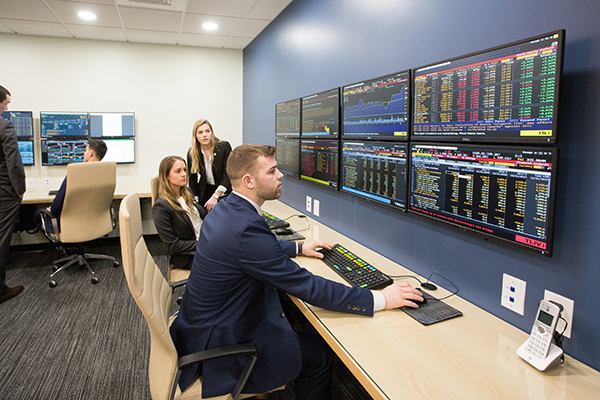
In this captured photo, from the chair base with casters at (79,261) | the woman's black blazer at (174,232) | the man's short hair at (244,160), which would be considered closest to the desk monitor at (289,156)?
the woman's black blazer at (174,232)

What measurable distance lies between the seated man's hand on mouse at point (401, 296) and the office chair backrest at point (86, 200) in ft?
9.34

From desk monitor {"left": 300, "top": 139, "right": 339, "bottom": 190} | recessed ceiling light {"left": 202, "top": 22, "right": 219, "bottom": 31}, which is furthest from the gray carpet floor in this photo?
recessed ceiling light {"left": 202, "top": 22, "right": 219, "bottom": 31}

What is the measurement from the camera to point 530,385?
986mm

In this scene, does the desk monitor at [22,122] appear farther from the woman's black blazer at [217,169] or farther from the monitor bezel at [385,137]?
the monitor bezel at [385,137]

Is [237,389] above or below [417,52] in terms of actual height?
below

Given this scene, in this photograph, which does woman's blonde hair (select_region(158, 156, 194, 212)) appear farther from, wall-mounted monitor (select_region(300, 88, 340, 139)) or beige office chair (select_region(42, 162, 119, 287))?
beige office chair (select_region(42, 162, 119, 287))

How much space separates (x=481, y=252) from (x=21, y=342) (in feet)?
9.03

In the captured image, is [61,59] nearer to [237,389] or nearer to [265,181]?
[265,181]

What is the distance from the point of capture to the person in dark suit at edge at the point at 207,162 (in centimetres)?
351

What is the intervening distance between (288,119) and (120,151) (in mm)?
2477

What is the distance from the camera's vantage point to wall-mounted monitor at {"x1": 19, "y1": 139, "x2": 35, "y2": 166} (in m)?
4.19

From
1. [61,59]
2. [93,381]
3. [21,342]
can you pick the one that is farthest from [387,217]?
[61,59]

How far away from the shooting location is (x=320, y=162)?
2.56m

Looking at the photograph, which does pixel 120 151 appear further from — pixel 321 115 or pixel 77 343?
pixel 321 115
